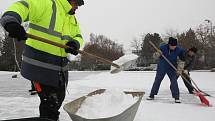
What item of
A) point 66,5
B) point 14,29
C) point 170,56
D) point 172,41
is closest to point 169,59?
point 170,56

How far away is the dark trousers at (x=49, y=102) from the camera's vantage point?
3.49 metres

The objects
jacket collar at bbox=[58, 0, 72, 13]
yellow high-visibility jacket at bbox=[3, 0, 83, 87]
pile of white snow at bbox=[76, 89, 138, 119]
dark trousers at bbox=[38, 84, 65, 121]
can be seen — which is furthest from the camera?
pile of white snow at bbox=[76, 89, 138, 119]

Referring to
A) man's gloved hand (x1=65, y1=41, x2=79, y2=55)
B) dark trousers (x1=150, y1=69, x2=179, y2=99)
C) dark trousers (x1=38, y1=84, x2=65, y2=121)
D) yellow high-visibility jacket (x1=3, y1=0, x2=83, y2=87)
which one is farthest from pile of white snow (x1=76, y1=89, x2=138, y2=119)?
dark trousers (x1=150, y1=69, x2=179, y2=99)

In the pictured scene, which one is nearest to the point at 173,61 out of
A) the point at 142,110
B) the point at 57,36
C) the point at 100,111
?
the point at 142,110

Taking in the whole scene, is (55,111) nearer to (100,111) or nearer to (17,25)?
(100,111)

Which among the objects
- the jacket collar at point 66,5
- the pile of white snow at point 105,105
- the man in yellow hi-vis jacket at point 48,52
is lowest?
the pile of white snow at point 105,105

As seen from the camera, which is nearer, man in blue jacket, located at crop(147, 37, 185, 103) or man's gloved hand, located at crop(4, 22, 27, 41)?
man's gloved hand, located at crop(4, 22, 27, 41)

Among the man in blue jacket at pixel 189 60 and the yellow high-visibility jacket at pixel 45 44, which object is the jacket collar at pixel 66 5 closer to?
the yellow high-visibility jacket at pixel 45 44

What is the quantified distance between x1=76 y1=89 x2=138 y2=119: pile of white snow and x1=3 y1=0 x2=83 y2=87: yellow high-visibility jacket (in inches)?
24.8

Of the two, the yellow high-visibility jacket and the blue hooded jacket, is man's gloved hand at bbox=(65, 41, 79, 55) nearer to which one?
the yellow high-visibility jacket

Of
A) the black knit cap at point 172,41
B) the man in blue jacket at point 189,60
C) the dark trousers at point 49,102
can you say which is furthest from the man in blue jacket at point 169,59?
the dark trousers at point 49,102

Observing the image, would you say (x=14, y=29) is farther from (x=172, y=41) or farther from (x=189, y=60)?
(x=189, y=60)

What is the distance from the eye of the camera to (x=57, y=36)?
140 inches

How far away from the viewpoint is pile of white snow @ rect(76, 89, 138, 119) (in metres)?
4.03
